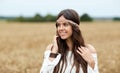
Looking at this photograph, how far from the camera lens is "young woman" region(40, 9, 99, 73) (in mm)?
3963

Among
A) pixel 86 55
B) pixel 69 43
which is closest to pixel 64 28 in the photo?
pixel 69 43

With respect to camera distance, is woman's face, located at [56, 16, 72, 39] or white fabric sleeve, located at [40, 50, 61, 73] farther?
woman's face, located at [56, 16, 72, 39]

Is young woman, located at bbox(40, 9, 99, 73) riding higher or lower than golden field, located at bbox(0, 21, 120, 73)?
higher

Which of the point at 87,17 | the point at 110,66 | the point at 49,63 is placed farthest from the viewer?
the point at 87,17

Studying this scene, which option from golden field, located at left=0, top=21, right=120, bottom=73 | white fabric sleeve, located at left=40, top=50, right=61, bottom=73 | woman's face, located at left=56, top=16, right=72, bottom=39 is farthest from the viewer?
golden field, located at left=0, top=21, right=120, bottom=73

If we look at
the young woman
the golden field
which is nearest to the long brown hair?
the young woman

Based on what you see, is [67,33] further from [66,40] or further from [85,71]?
[85,71]

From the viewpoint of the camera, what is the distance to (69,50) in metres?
4.06

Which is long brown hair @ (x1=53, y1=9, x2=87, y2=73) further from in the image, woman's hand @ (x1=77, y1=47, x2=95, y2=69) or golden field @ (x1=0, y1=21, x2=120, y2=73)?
golden field @ (x1=0, y1=21, x2=120, y2=73)

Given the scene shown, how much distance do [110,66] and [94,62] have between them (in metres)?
4.72

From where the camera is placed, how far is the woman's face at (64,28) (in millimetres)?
4043

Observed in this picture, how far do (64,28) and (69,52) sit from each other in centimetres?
23

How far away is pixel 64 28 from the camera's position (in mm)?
4059

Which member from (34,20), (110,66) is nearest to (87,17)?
(34,20)
